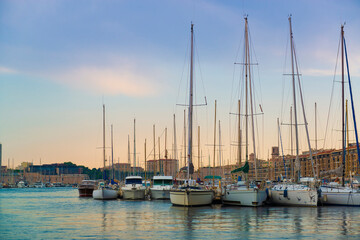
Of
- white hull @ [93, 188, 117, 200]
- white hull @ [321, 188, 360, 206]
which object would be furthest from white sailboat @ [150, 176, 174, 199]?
white hull @ [321, 188, 360, 206]

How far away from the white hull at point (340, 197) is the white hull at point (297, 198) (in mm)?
3052

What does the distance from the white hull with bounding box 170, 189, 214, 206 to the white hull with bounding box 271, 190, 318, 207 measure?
7221 millimetres

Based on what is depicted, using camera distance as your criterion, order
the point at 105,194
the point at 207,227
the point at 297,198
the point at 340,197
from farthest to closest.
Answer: the point at 105,194
the point at 340,197
the point at 297,198
the point at 207,227

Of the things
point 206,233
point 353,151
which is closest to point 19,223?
point 206,233

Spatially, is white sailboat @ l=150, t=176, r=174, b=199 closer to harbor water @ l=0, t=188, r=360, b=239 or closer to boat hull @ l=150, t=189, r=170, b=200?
boat hull @ l=150, t=189, r=170, b=200

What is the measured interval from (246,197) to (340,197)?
1029cm

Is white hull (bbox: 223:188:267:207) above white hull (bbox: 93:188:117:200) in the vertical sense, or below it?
above

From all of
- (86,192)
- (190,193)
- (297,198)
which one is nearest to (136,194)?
(86,192)

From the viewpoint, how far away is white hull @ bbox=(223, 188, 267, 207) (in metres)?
42.4

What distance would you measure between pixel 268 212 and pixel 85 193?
2006 inches

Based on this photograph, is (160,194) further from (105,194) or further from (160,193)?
(105,194)

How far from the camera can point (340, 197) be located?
4531 centimetres

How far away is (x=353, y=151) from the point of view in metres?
184

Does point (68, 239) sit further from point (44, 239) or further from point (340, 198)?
point (340, 198)
